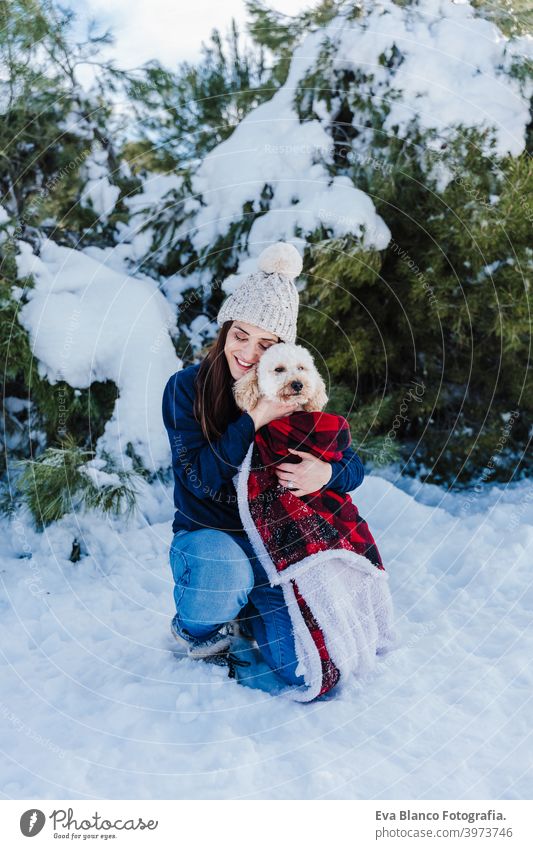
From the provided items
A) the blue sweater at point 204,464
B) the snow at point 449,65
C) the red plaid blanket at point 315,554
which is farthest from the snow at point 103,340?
the snow at point 449,65

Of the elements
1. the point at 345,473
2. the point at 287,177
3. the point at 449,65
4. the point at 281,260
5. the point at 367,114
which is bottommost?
the point at 345,473

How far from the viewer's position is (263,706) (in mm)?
1629

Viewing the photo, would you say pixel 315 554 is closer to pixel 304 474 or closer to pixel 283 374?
pixel 304 474

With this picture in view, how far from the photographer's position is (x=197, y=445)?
175cm

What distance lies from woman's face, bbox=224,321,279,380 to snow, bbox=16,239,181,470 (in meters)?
0.91

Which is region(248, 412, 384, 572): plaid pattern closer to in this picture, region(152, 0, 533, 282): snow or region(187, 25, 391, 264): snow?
region(152, 0, 533, 282): snow

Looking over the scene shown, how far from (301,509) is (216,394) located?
0.40m

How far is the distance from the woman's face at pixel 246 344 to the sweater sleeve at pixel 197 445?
0.44 ft

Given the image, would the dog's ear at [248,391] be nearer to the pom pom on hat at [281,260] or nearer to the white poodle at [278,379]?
the white poodle at [278,379]

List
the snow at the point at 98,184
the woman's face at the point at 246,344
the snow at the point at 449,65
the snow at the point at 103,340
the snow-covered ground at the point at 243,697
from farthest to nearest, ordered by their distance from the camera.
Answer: the snow at the point at 98,184 < the snow at the point at 449,65 < the snow at the point at 103,340 < the woman's face at the point at 246,344 < the snow-covered ground at the point at 243,697

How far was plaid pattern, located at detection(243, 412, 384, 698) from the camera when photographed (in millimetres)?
1675

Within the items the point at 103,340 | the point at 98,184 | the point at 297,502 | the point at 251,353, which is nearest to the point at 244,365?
the point at 251,353

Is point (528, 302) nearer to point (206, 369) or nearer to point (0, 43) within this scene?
point (206, 369)

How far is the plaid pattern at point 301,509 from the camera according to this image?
167 cm
